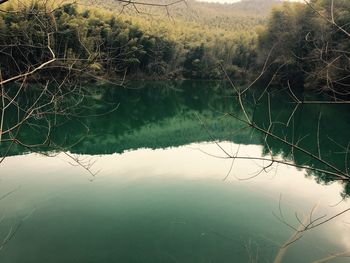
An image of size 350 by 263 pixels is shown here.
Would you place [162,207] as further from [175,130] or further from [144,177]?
[175,130]

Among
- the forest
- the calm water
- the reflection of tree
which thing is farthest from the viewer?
the reflection of tree

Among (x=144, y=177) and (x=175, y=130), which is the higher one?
(x=144, y=177)

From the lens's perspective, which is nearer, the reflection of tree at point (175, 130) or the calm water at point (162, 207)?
the calm water at point (162, 207)

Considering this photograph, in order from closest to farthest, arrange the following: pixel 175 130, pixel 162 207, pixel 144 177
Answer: pixel 162 207 → pixel 144 177 → pixel 175 130

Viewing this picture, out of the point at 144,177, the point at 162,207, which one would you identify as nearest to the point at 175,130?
the point at 144,177

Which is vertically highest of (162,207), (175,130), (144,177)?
(162,207)

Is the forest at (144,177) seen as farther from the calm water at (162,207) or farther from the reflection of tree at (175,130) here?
the reflection of tree at (175,130)

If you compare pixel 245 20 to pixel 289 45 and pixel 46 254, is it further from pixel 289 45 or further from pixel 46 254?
pixel 46 254

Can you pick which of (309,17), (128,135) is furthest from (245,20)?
(128,135)

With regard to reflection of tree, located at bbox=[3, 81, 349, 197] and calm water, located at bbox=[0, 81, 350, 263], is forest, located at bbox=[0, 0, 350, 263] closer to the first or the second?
calm water, located at bbox=[0, 81, 350, 263]

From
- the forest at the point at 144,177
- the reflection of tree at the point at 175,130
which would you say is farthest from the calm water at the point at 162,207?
the reflection of tree at the point at 175,130

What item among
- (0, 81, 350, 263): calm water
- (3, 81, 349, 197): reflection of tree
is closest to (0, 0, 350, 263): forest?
(0, 81, 350, 263): calm water

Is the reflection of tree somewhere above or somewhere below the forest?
below

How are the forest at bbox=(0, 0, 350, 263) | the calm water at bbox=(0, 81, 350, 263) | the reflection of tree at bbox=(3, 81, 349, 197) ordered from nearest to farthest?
1. the forest at bbox=(0, 0, 350, 263)
2. the calm water at bbox=(0, 81, 350, 263)
3. the reflection of tree at bbox=(3, 81, 349, 197)
